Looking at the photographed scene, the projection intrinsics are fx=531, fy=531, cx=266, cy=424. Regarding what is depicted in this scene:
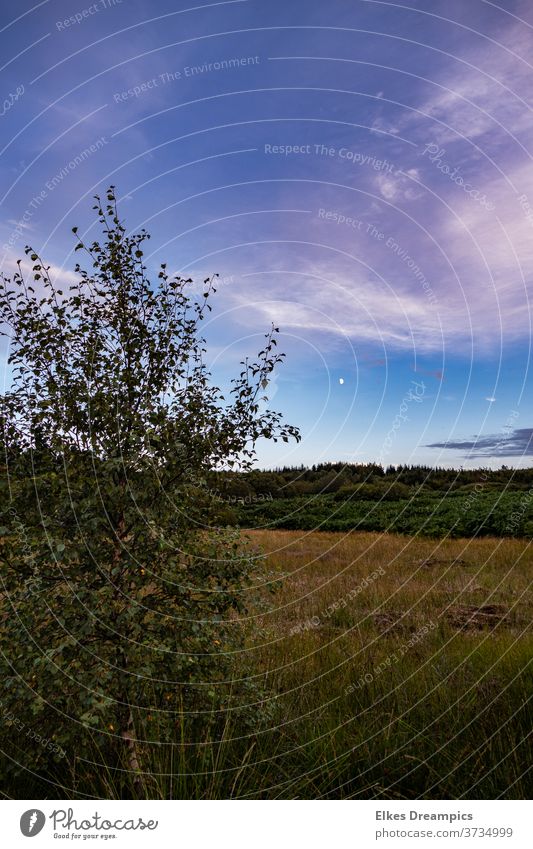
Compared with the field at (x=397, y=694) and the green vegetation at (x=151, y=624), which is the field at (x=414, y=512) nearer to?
the field at (x=397, y=694)

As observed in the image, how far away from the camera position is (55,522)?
179 inches

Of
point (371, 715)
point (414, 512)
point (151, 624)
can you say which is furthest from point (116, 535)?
point (414, 512)

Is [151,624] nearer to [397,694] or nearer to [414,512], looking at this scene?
[397,694]

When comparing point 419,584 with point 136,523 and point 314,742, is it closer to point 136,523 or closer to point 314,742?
point 314,742

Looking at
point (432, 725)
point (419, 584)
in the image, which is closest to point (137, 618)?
point (432, 725)

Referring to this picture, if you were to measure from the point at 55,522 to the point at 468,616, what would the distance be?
9103 millimetres

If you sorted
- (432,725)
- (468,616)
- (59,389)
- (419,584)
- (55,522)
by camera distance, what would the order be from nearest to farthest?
1. (55,522)
2. (59,389)
3. (432,725)
4. (468,616)
5. (419,584)

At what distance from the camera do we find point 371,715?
20.5 ft
